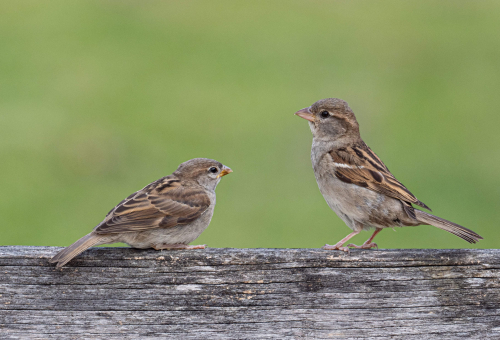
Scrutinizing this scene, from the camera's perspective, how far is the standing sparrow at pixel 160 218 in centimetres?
316

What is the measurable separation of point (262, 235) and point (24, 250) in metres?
4.36

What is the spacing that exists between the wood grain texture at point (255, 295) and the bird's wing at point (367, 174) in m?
1.48

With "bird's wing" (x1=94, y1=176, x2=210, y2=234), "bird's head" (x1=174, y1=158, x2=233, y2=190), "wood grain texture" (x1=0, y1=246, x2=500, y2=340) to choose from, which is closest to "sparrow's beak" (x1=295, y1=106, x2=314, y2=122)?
"bird's head" (x1=174, y1=158, x2=233, y2=190)

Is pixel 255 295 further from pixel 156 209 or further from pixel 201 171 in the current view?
pixel 201 171

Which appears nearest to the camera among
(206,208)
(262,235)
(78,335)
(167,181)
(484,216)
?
(78,335)

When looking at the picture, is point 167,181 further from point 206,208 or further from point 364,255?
point 364,255

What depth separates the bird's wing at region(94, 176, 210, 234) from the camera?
3256mm

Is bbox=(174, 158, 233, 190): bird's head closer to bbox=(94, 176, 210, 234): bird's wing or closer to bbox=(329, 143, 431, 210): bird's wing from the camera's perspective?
bbox=(94, 176, 210, 234): bird's wing

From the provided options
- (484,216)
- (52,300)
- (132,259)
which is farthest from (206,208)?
(484,216)

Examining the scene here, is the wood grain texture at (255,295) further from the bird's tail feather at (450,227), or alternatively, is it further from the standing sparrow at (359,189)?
the standing sparrow at (359,189)

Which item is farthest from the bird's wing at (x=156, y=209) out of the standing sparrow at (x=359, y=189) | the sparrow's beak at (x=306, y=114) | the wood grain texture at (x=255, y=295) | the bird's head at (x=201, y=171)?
the sparrow's beak at (x=306, y=114)

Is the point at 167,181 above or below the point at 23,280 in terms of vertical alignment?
above

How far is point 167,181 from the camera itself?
403cm

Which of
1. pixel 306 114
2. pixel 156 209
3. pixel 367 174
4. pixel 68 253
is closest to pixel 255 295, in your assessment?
pixel 68 253
